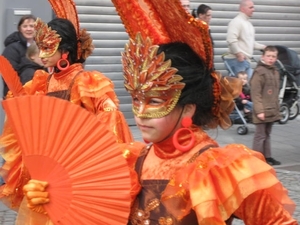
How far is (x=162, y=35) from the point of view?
3016 mm

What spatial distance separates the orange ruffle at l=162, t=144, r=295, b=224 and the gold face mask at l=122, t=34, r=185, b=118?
9.2 inches

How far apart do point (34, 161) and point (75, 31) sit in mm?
3077

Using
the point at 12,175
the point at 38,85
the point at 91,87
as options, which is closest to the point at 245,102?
the point at 38,85

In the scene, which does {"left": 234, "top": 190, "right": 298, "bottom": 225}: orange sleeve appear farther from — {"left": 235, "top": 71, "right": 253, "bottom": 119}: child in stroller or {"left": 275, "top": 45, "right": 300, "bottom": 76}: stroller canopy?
{"left": 275, "top": 45, "right": 300, "bottom": 76}: stroller canopy

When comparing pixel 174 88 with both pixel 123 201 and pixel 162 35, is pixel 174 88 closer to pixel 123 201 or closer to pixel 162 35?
pixel 162 35

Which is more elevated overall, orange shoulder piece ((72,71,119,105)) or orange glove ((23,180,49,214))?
orange glove ((23,180,49,214))

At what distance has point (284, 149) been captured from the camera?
10.1 meters

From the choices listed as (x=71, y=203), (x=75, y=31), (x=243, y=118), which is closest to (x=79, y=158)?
(x=71, y=203)

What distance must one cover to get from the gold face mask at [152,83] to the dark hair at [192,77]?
35 mm

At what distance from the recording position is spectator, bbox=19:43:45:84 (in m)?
7.43

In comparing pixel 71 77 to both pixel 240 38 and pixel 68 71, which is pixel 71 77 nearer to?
pixel 68 71

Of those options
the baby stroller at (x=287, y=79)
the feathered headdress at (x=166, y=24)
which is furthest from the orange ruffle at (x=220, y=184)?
the baby stroller at (x=287, y=79)

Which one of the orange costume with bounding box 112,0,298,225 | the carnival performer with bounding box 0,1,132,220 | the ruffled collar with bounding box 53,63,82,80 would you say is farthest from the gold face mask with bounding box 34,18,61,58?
the orange costume with bounding box 112,0,298,225

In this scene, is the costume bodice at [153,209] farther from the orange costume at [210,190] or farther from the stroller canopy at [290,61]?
the stroller canopy at [290,61]
